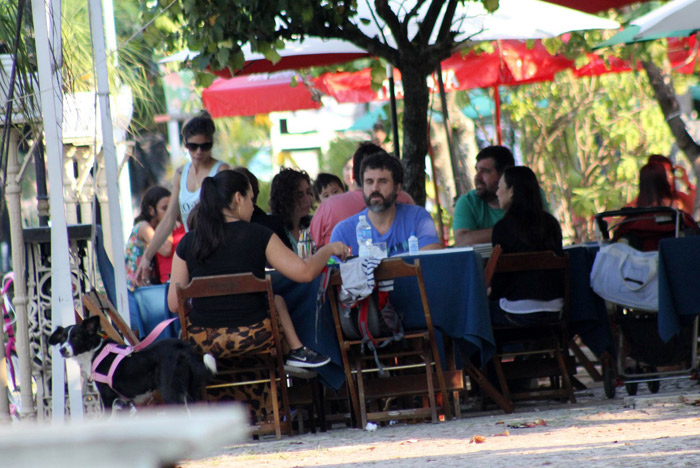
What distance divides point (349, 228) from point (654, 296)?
1855mm

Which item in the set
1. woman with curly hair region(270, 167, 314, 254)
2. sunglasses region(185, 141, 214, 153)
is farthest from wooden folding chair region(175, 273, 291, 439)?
woman with curly hair region(270, 167, 314, 254)

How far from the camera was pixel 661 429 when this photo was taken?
4758mm

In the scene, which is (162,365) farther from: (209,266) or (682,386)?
(682,386)

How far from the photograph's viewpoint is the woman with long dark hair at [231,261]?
5398 mm

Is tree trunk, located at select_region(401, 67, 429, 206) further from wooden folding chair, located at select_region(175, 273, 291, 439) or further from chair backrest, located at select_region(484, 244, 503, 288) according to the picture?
wooden folding chair, located at select_region(175, 273, 291, 439)

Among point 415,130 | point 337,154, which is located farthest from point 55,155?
point 337,154

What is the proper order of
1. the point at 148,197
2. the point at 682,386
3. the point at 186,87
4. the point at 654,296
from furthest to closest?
the point at 186,87
the point at 148,197
the point at 682,386
the point at 654,296

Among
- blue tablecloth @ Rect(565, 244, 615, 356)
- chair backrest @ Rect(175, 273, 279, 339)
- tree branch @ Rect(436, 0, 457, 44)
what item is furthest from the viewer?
tree branch @ Rect(436, 0, 457, 44)

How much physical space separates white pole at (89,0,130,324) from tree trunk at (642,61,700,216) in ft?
18.8

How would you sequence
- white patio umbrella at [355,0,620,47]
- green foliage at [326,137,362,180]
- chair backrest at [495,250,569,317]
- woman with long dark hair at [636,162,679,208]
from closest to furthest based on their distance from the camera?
chair backrest at [495,250,569,317]
woman with long dark hair at [636,162,679,208]
white patio umbrella at [355,0,620,47]
green foliage at [326,137,362,180]

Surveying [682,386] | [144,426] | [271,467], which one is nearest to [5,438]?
[144,426]

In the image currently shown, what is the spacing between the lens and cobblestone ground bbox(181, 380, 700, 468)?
409 centimetres

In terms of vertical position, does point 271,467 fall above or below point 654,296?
below

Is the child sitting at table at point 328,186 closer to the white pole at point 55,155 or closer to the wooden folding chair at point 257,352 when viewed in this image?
the wooden folding chair at point 257,352
